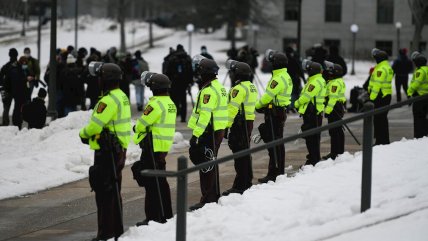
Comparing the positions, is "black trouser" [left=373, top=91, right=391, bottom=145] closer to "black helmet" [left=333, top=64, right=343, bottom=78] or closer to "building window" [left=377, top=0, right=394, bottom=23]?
"black helmet" [left=333, top=64, right=343, bottom=78]

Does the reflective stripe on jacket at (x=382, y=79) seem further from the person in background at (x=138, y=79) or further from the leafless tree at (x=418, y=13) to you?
the leafless tree at (x=418, y=13)

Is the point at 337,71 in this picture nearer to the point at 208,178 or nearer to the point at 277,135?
the point at 277,135

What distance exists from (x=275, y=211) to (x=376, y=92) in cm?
825

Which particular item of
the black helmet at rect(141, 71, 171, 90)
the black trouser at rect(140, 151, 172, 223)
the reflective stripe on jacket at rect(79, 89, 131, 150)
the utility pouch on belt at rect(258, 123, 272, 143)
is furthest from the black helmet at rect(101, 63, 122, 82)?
the utility pouch on belt at rect(258, 123, 272, 143)

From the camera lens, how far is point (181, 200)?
29.0 ft

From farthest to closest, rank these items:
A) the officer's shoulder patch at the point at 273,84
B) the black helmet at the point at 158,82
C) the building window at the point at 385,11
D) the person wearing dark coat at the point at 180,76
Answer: the building window at the point at 385,11, the person wearing dark coat at the point at 180,76, the officer's shoulder patch at the point at 273,84, the black helmet at the point at 158,82

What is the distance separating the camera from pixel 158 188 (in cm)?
1168

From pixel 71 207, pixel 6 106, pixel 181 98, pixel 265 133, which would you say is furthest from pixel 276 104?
pixel 6 106

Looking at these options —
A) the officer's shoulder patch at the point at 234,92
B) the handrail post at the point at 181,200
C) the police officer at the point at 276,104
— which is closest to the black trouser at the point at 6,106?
the police officer at the point at 276,104

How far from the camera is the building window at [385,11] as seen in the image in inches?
2702

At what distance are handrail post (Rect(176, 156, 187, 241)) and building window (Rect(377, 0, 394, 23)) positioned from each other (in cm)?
6135

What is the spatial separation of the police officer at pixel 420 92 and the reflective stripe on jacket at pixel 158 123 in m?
6.05

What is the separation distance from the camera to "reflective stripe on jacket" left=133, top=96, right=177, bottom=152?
1162 centimetres

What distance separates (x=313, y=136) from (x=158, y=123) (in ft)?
14.5
